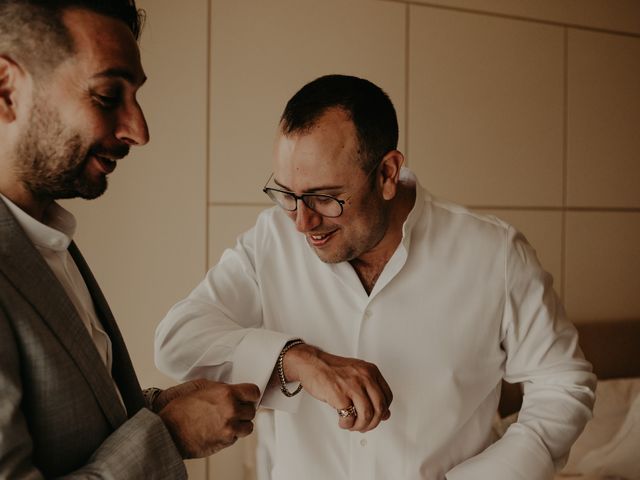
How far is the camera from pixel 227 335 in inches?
57.2

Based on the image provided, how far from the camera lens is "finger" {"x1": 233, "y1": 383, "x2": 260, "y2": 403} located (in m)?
1.06

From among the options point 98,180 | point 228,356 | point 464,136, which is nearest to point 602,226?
point 464,136

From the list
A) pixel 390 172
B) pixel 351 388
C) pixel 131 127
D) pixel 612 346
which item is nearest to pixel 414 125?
pixel 390 172

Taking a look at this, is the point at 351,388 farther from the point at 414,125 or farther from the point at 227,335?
the point at 414,125

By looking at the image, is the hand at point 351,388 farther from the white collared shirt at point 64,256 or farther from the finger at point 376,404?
the white collared shirt at point 64,256

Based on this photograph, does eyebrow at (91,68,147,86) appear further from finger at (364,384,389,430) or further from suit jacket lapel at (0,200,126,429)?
finger at (364,384,389,430)

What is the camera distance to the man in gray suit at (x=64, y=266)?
0.81m

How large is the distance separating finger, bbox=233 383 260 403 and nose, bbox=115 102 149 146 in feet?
1.49

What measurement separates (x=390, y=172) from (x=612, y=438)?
5.92 ft

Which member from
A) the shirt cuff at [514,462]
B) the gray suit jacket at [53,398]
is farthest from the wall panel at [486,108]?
the gray suit jacket at [53,398]

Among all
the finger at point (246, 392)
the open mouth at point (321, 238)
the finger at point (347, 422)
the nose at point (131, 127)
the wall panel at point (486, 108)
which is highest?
the wall panel at point (486, 108)

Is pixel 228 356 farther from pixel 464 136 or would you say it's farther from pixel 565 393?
pixel 464 136

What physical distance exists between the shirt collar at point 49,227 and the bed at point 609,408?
201 cm

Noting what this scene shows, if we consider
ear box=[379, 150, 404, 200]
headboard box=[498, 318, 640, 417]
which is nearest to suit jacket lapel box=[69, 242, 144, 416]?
ear box=[379, 150, 404, 200]
